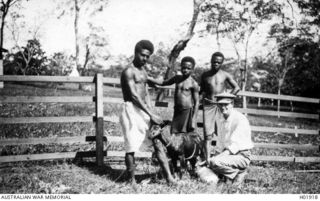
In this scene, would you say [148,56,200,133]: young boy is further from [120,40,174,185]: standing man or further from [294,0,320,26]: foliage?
[294,0,320,26]: foliage

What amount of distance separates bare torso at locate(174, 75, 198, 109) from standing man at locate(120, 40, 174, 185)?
63 centimetres

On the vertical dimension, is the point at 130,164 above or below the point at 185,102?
below

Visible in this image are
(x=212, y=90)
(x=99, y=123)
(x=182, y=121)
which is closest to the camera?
(x=182, y=121)

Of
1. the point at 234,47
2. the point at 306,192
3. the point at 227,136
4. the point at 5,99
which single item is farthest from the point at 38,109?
the point at 234,47

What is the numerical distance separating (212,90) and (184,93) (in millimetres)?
702

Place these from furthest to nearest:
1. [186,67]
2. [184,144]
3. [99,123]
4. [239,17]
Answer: [239,17]
[99,123]
[186,67]
[184,144]

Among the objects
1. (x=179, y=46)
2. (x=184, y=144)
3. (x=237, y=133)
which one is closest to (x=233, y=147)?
(x=237, y=133)

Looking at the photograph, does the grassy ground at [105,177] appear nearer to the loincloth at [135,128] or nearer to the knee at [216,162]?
the knee at [216,162]

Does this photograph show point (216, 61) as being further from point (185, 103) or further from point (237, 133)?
point (237, 133)

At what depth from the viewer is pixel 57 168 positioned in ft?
15.3

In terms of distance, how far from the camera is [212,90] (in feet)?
16.7

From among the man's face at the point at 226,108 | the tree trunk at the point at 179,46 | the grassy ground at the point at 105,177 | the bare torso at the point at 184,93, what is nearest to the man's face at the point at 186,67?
the bare torso at the point at 184,93

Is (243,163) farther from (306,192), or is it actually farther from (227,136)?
(306,192)

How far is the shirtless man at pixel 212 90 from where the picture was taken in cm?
496
